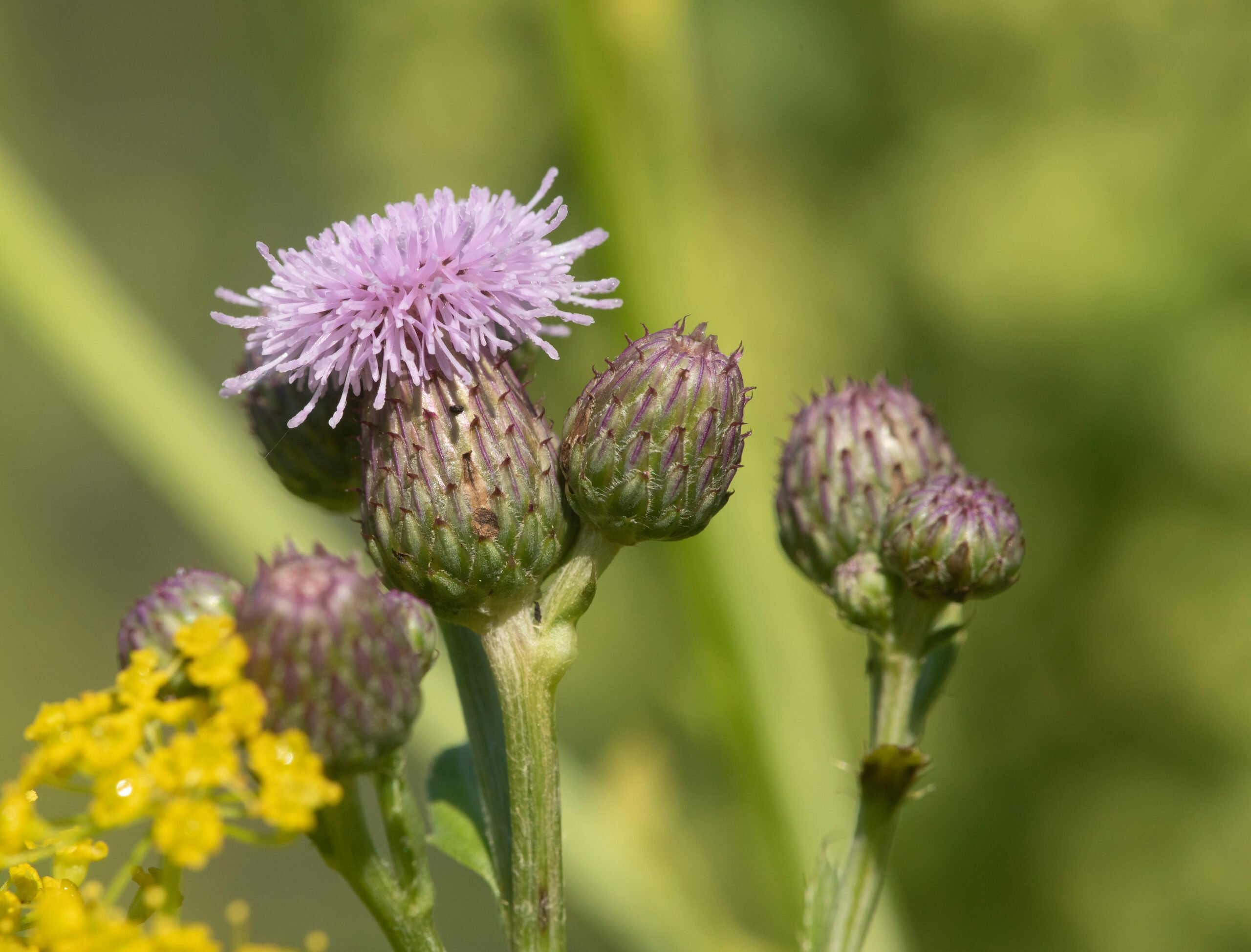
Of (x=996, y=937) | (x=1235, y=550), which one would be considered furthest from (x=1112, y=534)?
(x=996, y=937)

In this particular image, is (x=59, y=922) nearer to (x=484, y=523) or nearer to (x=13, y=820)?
(x=13, y=820)

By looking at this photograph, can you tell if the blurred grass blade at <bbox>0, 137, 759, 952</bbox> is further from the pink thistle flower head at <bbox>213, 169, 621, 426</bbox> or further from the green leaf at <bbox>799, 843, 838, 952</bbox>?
the pink thistle flower head at <bbox>213, 169, 621, 426</bbox>

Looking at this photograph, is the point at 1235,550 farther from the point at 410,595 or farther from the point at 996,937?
the point at 410,595

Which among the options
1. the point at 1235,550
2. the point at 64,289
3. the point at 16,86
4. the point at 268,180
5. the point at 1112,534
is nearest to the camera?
the point at 64,289

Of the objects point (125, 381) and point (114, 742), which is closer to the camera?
point (114, 742)

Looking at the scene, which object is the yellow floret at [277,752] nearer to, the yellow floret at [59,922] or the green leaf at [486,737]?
the yellow floret at [59,922]

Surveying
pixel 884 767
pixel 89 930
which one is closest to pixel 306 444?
pixel 89 930
